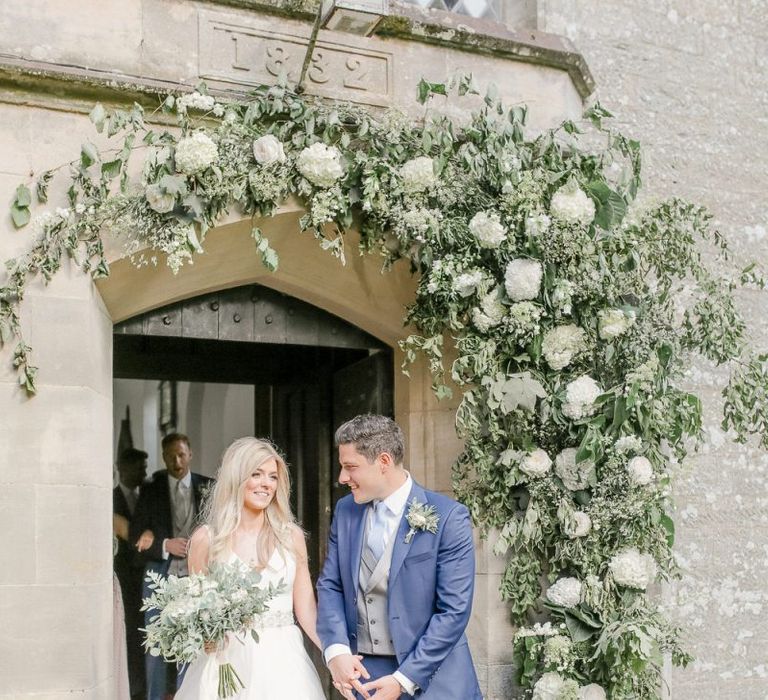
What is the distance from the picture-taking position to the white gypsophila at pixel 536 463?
14.6ft

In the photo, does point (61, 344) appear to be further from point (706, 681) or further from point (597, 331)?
point (706, 681)

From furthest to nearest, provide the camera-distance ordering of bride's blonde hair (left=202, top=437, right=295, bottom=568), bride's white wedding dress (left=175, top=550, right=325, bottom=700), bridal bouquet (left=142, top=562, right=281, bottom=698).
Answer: bride's blonde hair (left=202, top=437, right=295, bottom=568)
bride's white wedding dress (left=175, top=550, right=325, bottom=700)
bridal bouquet (left=142, top=562, right=281, bottom=698)

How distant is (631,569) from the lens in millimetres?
4348

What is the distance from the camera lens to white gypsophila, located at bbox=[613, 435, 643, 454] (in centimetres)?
437

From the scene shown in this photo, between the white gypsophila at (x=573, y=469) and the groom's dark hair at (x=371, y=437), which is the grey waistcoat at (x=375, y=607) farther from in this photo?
the white gypsophila at (x=573, y=469)

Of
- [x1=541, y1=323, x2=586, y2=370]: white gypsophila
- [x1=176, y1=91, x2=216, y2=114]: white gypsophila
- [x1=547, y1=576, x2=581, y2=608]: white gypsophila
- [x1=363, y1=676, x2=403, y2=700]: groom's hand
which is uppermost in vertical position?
[x1=176, y1=91, x2=216, y2=114]: white gypsophila

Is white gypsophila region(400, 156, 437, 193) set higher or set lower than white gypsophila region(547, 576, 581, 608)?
higher

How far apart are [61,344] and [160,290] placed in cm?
74

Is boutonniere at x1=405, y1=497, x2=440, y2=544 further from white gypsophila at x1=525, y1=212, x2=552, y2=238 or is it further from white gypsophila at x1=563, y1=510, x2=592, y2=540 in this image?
white gypsophila at x1=525, y1=212, x2=552, y2=238

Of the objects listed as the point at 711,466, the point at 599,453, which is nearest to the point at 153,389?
the point at 711,466

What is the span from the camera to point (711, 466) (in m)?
5.90

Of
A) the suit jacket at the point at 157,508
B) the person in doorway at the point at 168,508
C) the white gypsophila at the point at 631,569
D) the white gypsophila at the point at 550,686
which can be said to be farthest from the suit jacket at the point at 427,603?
the suit jacket at the point at 157,508

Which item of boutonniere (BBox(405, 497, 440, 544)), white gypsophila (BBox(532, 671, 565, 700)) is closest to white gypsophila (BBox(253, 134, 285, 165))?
boutonniere (BBox(405, 497, 440, 544))

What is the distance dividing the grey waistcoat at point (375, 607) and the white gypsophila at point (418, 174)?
1.50m
